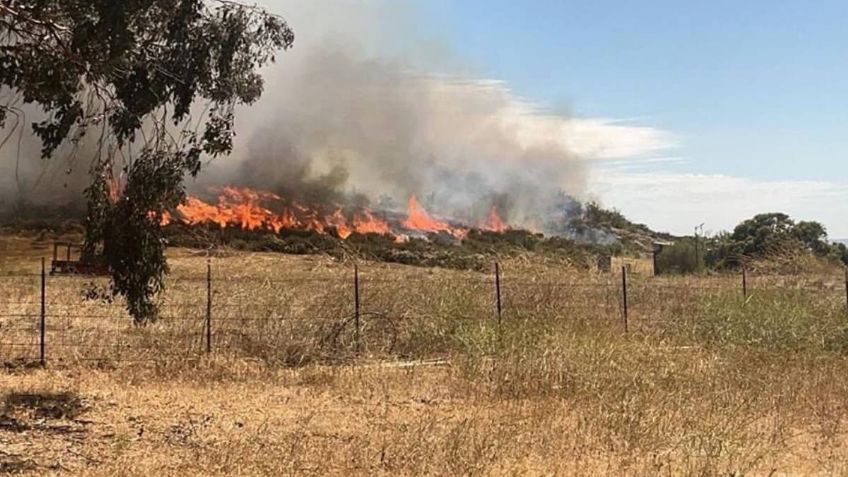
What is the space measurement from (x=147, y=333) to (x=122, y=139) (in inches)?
234

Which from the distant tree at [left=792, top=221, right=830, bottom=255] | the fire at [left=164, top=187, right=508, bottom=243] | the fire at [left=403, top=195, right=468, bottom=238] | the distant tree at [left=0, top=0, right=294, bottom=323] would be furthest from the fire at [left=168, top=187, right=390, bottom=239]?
the distant tree at [left=0, top=0, right=294, bottom=323]

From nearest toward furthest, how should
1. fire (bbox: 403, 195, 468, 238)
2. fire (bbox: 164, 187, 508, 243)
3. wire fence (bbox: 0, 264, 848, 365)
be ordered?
wire fence (bbox: 0, 264, 848, 365) < fire (bbox: 164, 187, 508, 243) < fire (bbox: 403, 195, 468, 238)

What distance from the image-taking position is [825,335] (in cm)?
1478

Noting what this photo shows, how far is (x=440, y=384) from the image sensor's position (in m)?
11.8

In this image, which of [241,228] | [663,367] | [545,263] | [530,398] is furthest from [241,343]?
[241,228]

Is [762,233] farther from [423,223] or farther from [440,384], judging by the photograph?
[440,384]

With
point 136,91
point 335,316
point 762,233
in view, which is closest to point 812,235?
point 762,233

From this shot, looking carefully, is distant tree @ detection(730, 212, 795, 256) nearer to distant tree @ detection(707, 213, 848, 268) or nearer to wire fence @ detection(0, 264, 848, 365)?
distant tree @ detection(707, 213, 848, 268)

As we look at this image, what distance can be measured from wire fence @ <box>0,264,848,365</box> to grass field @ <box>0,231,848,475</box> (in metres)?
0.06

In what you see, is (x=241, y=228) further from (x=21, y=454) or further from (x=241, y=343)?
(x=21, y=454)

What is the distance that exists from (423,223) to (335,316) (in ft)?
148

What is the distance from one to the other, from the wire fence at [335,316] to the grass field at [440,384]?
6cm

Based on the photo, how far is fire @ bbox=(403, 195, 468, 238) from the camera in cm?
5912

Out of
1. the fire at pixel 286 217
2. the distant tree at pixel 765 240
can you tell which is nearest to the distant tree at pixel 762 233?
the distant tree at pixel 765 240
